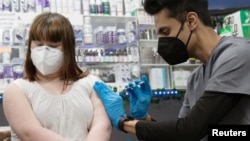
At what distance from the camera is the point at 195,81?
1693 mm

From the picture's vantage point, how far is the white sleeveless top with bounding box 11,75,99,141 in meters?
1.50

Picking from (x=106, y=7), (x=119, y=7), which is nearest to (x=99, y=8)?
(x=106, y=7)

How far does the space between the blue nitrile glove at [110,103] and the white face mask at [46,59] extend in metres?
0.21

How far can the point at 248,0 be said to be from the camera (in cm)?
349

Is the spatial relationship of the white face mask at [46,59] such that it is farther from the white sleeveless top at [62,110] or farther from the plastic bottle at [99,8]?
the plastic bottle at [99,8]

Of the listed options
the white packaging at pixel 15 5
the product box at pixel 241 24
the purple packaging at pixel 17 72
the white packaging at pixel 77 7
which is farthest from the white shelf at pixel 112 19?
the product box at pixel 241 24

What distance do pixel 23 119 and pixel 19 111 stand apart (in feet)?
0.13

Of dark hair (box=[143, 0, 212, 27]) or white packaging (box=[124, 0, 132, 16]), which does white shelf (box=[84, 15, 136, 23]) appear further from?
dark hair (box=[143, 0, 212, 27])

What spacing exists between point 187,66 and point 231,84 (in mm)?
2184

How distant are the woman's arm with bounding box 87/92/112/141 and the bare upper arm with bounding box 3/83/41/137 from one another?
241mm

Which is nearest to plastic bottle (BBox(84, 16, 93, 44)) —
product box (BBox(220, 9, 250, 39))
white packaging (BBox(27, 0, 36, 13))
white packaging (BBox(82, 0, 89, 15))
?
white packaging (BBox(82, 0, 89, 15))

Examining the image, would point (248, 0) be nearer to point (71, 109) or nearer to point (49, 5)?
point (49, 5)

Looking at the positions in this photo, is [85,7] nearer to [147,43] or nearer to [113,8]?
[113,8]

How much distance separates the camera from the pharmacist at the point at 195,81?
1.35 meters
